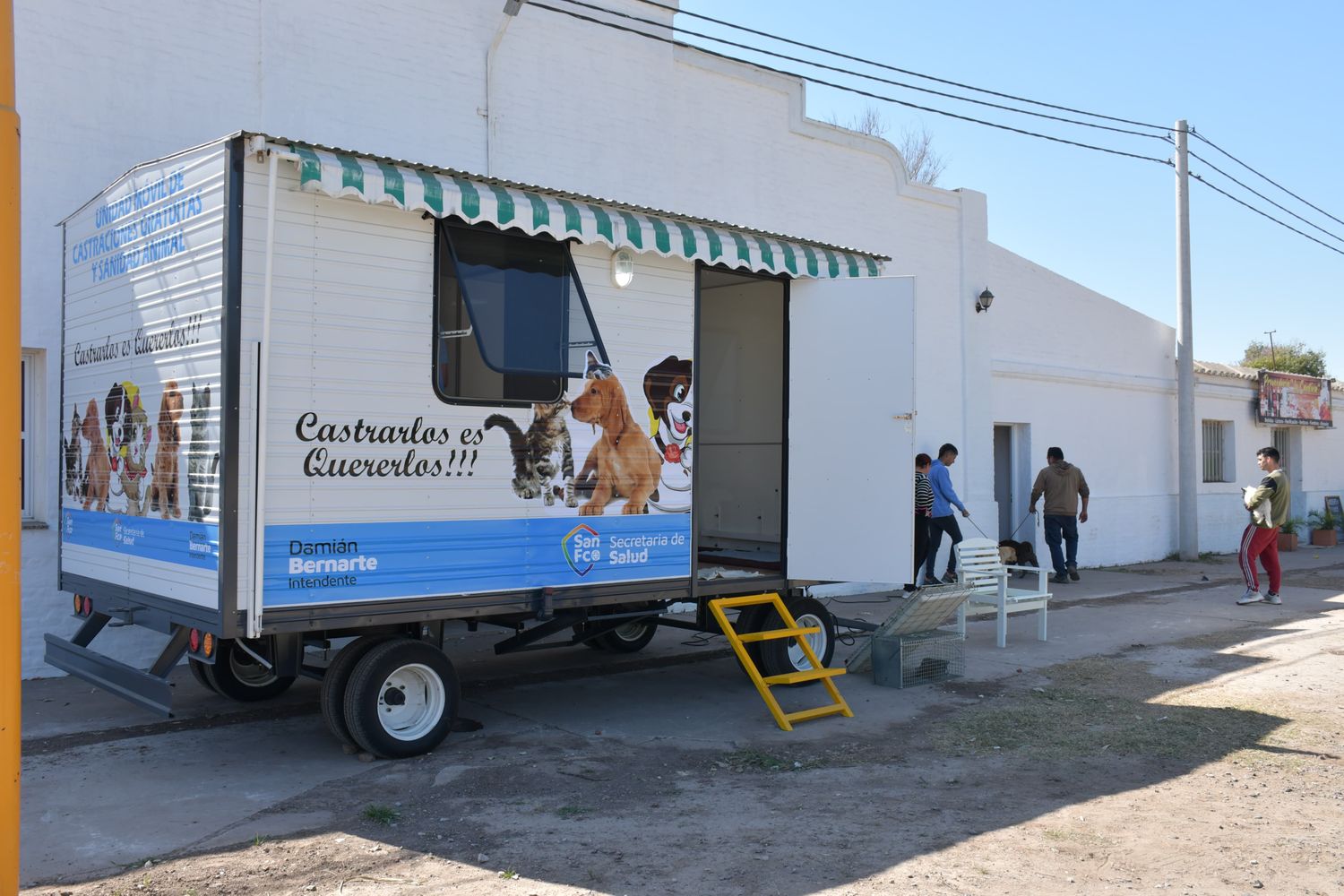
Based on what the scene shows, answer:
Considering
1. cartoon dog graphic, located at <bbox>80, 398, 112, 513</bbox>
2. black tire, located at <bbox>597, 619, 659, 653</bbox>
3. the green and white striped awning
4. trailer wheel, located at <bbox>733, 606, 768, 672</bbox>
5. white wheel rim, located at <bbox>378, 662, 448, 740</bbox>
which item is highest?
the green and white striped awning

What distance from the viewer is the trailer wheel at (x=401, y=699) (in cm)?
601

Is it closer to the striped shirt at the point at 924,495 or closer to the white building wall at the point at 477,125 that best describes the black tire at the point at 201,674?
the white building wall at the point at 477,125

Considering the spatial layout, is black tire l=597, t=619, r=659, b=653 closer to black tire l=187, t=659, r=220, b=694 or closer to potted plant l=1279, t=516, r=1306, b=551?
black tire l=187, t=659, r=220, b=694

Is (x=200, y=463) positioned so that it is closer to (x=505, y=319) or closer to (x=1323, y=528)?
(x=505, y=319)

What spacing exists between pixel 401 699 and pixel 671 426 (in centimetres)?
254

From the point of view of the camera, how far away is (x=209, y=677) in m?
7.44

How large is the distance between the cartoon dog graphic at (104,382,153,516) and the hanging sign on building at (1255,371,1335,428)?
20928mm

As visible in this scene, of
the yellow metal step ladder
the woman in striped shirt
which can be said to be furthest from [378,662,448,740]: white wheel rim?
the woman in striped shirt

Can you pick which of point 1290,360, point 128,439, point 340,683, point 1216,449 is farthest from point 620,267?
point 1290,360

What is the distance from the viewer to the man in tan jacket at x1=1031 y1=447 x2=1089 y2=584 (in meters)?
14.9

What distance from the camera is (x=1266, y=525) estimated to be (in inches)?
493

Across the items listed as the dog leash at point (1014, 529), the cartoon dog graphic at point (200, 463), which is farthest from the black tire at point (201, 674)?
the dog leash at point (1014, 529)

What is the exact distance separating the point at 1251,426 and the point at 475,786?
20.2 meters

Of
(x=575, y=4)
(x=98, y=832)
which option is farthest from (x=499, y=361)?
(x=575, y=4)
